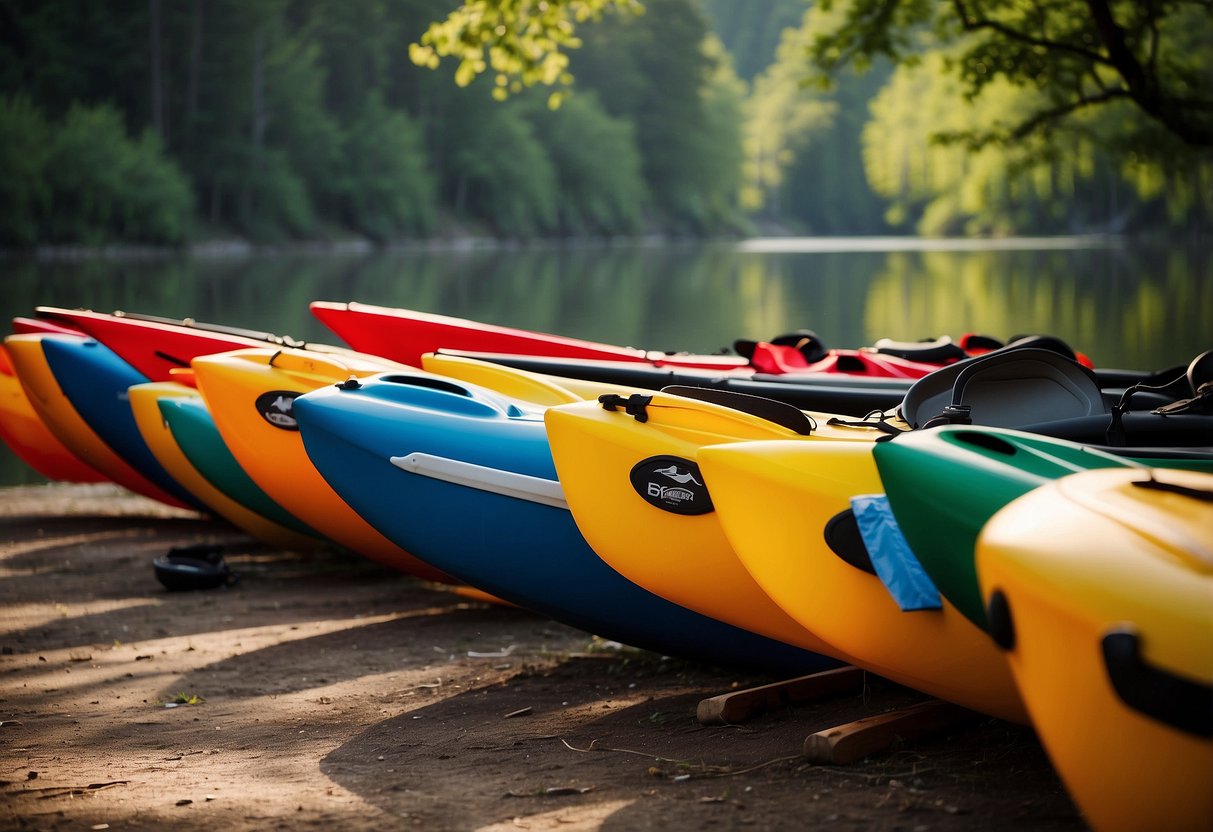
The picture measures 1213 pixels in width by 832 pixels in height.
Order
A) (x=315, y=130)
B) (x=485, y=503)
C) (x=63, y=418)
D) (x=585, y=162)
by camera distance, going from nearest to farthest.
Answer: (x=485, y=503) < (x=63, y=418) < (x=315, y=130) < (x=585, y=162)

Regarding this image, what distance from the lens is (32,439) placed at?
27.0 ft

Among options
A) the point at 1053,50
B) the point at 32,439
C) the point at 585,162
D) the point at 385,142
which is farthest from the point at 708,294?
the point at 585,162

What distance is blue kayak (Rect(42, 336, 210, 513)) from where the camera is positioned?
278 inches

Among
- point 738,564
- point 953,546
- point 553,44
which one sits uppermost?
point 553,44

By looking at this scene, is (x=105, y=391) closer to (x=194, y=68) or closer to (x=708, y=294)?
(x=708, y=294)

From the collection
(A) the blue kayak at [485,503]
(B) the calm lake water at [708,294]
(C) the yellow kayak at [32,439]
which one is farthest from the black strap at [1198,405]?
(B) the calm lake water at [708,294]

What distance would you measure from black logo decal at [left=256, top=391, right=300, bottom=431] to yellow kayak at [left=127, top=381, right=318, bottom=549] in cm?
98

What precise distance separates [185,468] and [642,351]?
244 centimetres

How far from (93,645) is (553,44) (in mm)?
6546

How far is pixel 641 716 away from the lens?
378cm

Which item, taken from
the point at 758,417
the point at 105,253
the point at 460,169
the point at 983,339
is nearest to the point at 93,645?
the point at 758,417

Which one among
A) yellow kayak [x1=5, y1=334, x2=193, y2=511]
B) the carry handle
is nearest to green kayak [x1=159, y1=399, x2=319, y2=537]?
yellow kayak [x1=5, y1=334, x2=193, y2=511]

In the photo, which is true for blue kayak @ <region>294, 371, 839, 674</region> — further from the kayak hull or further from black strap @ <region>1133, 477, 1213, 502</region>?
black strap @ <region>1133, 477, 1213, 502</region>

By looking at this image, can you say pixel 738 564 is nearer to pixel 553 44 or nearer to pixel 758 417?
pixel 758 417
